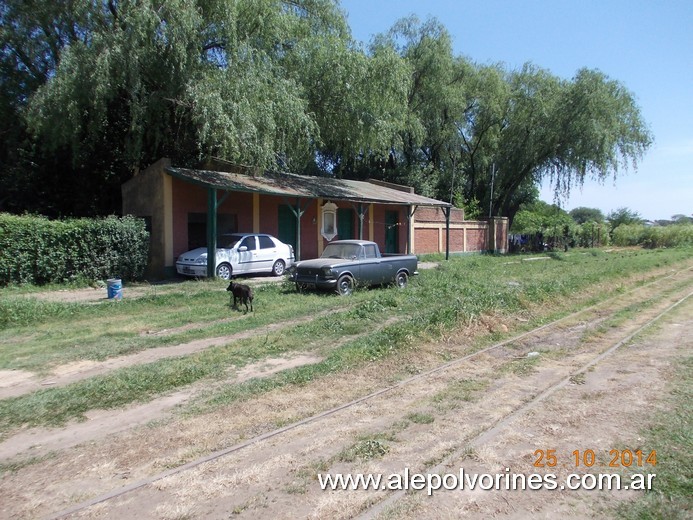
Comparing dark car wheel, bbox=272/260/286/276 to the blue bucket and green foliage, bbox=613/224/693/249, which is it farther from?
green foliage, bbox=613/224/693/249

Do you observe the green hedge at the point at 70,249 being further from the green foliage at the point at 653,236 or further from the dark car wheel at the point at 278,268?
the green foliage at the point at 653,236

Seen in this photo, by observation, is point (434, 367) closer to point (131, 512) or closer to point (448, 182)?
point (131, 512)

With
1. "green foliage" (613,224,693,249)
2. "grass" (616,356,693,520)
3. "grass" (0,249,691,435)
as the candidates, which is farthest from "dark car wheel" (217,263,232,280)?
"green foliage" (613,224,693,249)

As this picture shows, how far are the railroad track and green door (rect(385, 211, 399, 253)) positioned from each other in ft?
48.4

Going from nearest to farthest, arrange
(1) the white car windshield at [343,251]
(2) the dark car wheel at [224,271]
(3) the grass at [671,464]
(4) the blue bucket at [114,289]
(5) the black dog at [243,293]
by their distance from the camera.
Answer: (3) the grass at [671,464] < (5) the black dog at [243,293] < (4) the blue bucket at [114,289] < (1) the white car windshield at [343,251] < (2) the dark car wheel at [224,271]

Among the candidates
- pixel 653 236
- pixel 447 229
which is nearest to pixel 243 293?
pixel 447 229

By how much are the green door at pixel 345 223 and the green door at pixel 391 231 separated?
307cm

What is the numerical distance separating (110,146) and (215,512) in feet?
68.1

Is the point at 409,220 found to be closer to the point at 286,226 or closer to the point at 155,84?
the point at 286,226

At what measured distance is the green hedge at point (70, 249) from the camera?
1377cm

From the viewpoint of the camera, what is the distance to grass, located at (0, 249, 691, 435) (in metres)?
5.87

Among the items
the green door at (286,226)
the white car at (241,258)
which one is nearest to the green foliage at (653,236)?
the green door at (286,226)

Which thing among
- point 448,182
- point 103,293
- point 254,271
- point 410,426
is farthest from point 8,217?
point 448,182

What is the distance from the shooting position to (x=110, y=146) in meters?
20.9
